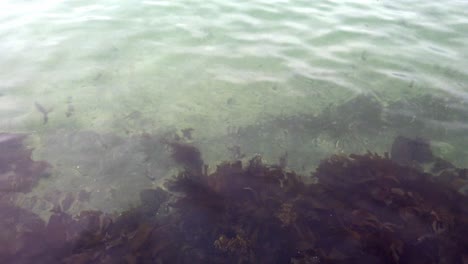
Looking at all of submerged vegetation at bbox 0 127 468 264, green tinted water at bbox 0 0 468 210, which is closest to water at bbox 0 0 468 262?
green tinted water at bbox 0 0 468 210

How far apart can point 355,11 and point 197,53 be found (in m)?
3.16

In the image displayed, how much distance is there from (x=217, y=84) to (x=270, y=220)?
2082 mm

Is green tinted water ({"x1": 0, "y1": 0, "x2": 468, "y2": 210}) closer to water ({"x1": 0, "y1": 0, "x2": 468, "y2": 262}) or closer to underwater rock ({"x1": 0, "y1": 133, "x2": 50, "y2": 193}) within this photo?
water ({"x1": 0, "y1": 0, "x2": 468, "y2": 262})

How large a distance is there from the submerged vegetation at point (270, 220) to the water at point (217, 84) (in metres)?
0.20

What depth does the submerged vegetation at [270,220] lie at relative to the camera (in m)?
2.31

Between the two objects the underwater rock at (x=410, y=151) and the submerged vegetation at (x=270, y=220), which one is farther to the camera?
the underwater rock at (x=410, y=151)

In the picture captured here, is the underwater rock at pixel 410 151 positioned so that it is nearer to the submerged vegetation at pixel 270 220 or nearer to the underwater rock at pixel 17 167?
the submerged vegetation at pixel 270 220

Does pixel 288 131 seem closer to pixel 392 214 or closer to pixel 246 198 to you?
pixel 246 198

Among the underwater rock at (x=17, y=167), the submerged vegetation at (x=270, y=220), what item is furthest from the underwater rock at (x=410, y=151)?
the underwater rock at (x=17, y=167)

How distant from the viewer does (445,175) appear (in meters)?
2.93

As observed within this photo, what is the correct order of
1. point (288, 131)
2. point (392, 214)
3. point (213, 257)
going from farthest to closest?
point (288, 131)
point (392, 214)
point (213, 257)

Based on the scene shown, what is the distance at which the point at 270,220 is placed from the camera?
2557 millimetres

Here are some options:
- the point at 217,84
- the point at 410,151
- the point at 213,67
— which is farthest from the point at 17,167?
the point at 410,151

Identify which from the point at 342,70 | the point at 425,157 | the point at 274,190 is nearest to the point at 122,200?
the point at 274,190
